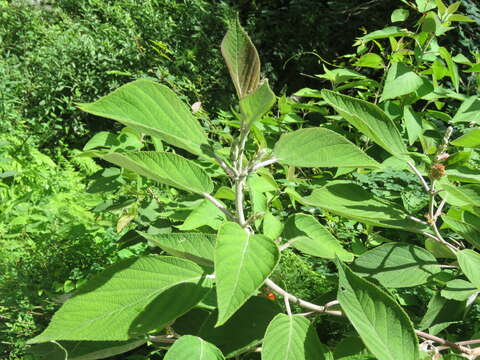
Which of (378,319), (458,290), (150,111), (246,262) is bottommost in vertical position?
(458,290)

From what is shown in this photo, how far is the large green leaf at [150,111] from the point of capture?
54cm

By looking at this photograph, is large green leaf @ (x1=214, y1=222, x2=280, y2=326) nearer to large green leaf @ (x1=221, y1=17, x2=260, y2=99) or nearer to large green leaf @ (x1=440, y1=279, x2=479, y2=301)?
large green leaf @ (x1=221, y1=17, x2=260, y2=99)

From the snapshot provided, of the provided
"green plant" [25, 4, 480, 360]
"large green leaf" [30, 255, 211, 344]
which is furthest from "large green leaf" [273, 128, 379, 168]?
"large green leaf" [30, 255, 211, 344]

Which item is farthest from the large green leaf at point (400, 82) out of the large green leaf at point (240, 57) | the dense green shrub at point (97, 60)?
the dense green shrub at point (97, 60)

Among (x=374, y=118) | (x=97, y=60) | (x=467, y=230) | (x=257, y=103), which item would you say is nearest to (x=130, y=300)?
(x=257, y=103)

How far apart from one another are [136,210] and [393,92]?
831 millimetres

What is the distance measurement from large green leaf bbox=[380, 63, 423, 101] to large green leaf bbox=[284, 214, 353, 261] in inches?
24.2

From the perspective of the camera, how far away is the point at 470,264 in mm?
750

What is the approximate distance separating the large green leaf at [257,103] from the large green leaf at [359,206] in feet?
0.68

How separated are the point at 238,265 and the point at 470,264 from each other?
0.47m

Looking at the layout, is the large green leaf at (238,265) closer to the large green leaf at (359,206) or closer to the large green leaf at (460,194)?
the large green leaf at (359,206)

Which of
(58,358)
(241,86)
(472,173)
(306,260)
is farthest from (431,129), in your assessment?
(58,358)

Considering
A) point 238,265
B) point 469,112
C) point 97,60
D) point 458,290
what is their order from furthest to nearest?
point 97,60 → point 469,112 → point 458,290 → point 238,265

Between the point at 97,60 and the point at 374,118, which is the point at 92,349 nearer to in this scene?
the point at 374,118
